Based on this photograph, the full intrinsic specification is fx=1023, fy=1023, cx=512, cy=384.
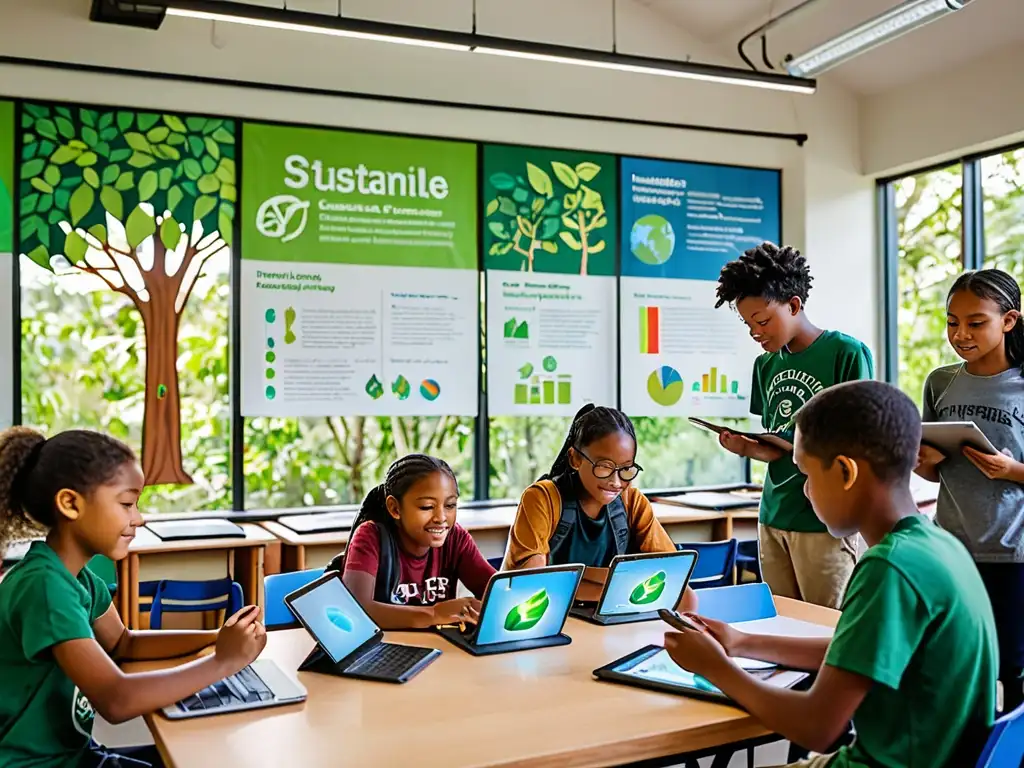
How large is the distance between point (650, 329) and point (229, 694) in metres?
4.00

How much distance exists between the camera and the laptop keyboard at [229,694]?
5.60 feet

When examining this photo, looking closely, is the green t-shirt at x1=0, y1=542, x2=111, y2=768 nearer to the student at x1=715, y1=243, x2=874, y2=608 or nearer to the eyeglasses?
the eyeglasses

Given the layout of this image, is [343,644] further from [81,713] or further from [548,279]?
[548,279]

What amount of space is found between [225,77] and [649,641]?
136 inches

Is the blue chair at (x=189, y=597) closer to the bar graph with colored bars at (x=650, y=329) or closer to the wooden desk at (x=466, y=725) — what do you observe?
the wooden desk at (x=466, y=725)

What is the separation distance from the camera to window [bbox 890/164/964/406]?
5336 mm

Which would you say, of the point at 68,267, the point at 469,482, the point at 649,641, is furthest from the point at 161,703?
the point at 469,482

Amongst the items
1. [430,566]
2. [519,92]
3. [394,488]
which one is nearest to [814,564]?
[430,566]

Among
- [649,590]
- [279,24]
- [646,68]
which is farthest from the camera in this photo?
[646,68]

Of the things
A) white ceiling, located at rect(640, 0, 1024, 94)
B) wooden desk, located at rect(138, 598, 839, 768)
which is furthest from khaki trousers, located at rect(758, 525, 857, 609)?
white ceiling, located at rect(640, 0, 1024, 94)

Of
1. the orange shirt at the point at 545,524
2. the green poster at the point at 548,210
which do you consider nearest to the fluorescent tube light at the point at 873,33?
the green poster at the point at 548,210

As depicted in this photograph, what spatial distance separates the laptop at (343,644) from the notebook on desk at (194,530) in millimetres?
2129

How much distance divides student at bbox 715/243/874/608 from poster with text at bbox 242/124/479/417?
2.02m

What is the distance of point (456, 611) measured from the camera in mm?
2293
